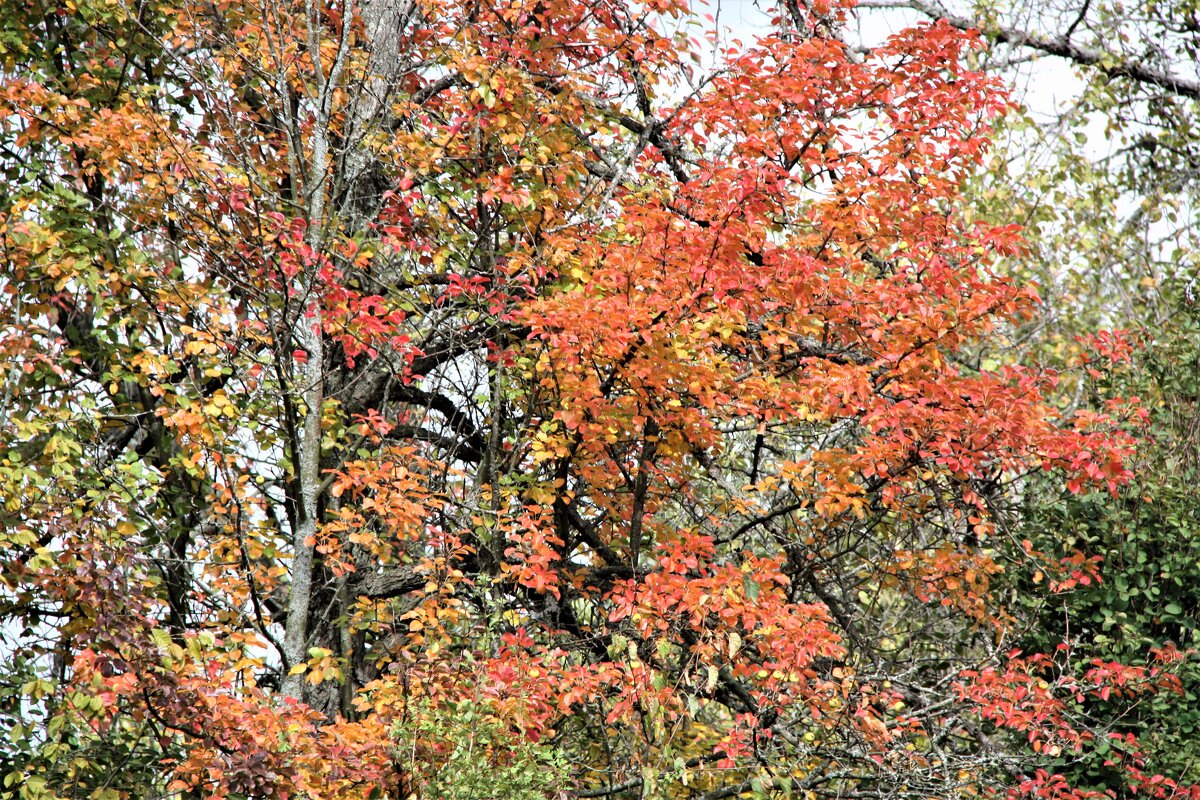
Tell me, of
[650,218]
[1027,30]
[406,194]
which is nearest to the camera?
[650,218]

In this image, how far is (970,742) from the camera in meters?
9.38

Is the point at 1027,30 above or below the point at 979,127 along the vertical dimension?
above

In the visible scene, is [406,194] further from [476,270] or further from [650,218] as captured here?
[650,218]

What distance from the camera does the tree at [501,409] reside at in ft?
22.6

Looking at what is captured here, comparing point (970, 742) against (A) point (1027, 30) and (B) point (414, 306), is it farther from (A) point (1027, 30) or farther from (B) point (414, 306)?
(A) point (1027, 30)

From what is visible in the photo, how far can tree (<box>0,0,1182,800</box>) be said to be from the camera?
22.6ft

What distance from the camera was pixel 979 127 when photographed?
8.80 meters

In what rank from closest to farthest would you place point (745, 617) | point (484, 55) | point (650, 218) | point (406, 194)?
point (745, 617), point (650, 218), point (484, 55), point (406, 194)

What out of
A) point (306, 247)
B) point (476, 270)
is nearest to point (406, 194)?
point (476, 270)

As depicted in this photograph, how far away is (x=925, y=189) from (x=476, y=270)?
3308 millimetres

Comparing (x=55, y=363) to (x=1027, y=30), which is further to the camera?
(x=1027, y=30)

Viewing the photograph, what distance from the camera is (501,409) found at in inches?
354

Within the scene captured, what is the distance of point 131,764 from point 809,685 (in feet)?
14.0

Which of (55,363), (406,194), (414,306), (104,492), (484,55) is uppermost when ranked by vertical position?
(484,55)
